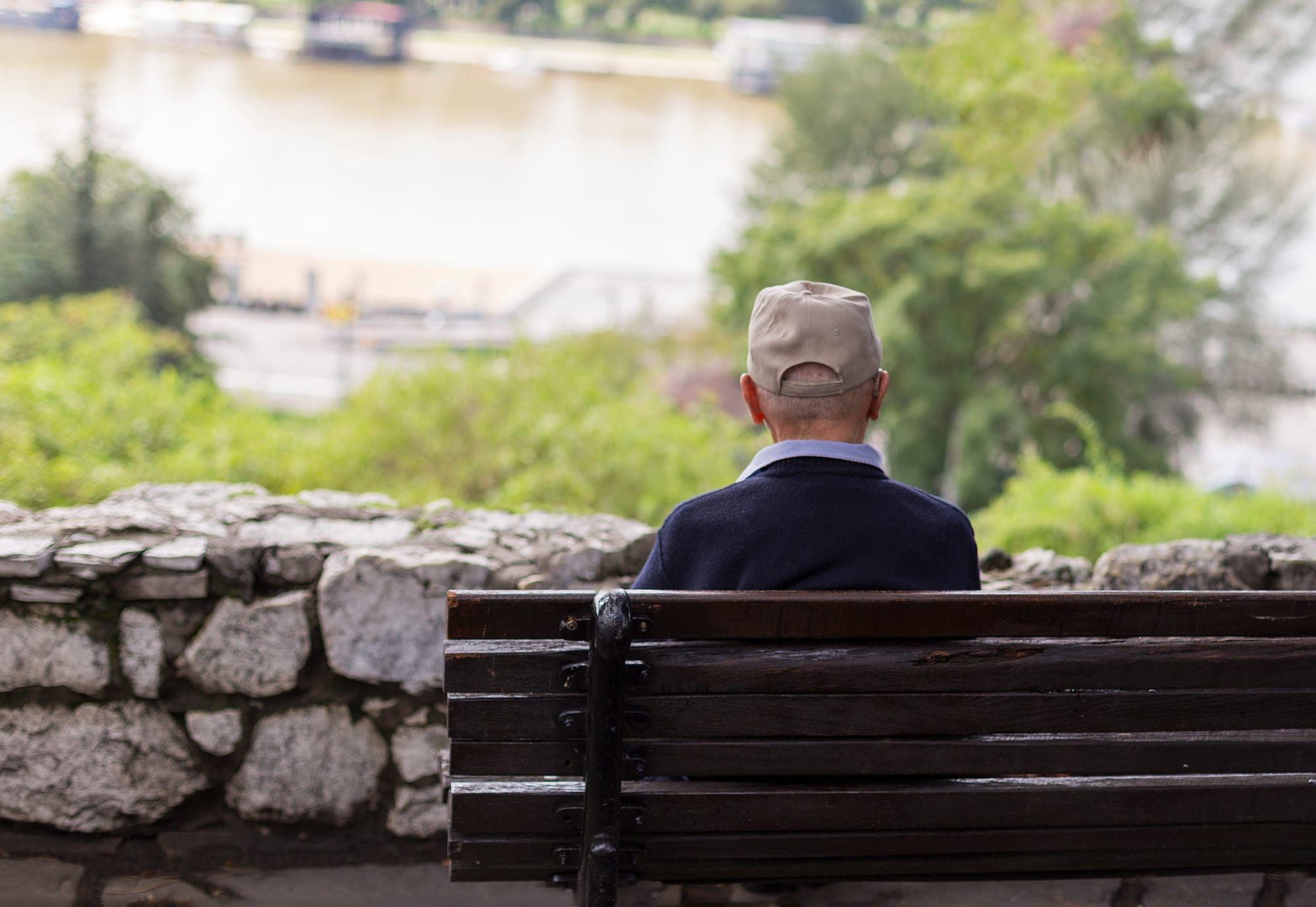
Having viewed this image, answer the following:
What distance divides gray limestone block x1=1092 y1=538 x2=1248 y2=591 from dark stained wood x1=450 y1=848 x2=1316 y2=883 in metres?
0.99

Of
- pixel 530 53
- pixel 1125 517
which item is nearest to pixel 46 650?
pixel 1125 517

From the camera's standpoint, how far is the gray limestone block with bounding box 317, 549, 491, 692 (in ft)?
8.19

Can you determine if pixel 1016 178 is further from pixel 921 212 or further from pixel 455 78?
pixel 455 78

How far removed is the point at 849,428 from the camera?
6.13 feet

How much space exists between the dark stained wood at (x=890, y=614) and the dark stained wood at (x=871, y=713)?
0.09 metres

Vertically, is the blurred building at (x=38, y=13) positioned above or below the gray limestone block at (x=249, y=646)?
above

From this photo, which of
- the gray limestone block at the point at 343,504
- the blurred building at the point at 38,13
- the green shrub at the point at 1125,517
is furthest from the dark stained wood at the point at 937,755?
the blurred building at the point at 38,13

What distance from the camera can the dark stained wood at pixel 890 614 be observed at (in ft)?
5.48

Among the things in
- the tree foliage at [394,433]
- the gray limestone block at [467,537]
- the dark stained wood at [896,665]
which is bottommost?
the tree foliage at [394,433]

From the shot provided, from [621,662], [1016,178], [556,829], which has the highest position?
[1016,178]

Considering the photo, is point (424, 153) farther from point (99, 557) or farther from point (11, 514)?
point (99, 557)

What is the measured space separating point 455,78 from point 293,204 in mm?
19412

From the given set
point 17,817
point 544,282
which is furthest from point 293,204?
point 17,817

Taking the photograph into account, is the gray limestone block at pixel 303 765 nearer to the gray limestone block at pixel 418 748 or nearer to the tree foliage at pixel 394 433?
the gray limestone block at pixel 418 748
